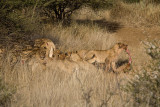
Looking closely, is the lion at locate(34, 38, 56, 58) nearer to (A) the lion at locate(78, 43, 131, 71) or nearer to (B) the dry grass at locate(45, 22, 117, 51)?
(A) the lion at locate(78, 43, 131, 71)

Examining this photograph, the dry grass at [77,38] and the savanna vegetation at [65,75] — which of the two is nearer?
the savanna vegetation at [65,75]

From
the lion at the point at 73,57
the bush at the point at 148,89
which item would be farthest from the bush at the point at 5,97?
the lion at the point at 73,57

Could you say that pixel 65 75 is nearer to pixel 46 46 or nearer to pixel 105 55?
pixel 46 46

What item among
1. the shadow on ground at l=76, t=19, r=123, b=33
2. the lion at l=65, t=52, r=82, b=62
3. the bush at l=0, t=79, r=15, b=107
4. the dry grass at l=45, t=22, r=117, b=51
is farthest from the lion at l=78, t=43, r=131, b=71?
the shadow on ground at l=76, t=19, r=123, b=33

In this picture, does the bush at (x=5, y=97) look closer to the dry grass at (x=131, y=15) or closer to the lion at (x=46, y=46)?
the lion at (x=46, y=46)

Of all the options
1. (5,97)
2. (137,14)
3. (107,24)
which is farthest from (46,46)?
(137,14)

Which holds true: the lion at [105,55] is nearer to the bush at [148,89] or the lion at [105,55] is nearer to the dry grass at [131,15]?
the bush at [148,89]

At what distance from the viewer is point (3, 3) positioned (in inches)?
285

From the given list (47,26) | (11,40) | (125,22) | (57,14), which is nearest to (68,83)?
(11,40)

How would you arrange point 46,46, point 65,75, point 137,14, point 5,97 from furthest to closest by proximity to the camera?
point 137,14, point 46,46, point 65,75, point 5,97

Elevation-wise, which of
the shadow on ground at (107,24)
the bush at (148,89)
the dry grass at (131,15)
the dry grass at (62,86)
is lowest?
the shadow on ground at (107,24)

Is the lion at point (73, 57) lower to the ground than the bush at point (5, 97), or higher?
lower

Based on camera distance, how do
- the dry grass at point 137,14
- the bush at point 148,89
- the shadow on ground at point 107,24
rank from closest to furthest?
the bush at point 148,89
the shadow on ground at point 107,24
the dry grass at point 137,14

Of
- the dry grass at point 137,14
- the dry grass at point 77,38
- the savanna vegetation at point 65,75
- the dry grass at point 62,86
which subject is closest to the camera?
the savanna vegetation at point 65,75
